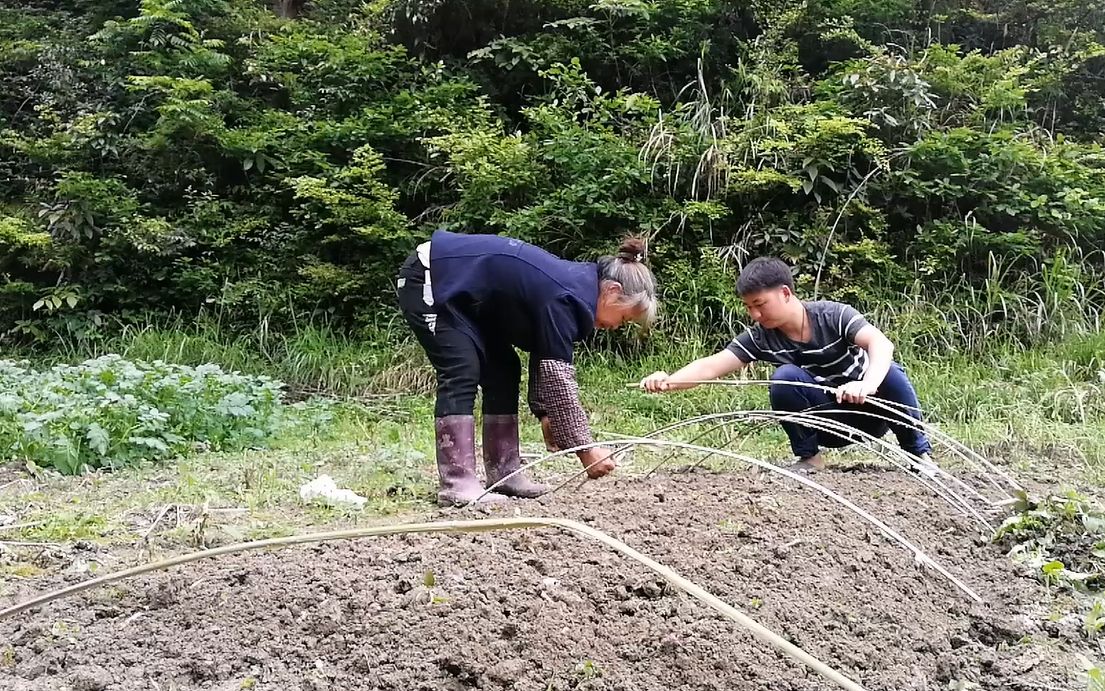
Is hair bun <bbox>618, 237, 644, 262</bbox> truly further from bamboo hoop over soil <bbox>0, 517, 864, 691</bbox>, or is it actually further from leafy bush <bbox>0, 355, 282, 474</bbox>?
leafy bush <bbox>0, 355, 282, 474</bbox>

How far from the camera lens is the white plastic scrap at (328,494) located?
3020 mm

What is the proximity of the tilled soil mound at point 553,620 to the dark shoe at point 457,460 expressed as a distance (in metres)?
0.70

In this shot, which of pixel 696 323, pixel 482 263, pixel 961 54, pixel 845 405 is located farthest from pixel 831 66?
pixel 482 263

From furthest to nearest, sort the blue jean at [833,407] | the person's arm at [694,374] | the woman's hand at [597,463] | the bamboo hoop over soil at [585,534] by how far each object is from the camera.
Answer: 1. the blue jean at [833,407]
2. the person's arm at [694,374]
3. the woman's hand at [597,463]
4. the bamboo hoop over soil at [585,534]

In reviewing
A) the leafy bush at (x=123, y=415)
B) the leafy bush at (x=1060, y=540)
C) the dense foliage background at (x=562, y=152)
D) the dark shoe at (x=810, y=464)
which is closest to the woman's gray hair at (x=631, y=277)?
the dark shoe at (x=810, y=464)

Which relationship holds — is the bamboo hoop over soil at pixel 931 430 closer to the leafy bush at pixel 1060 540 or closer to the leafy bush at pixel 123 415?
the leafy bush at pixel 1060 540

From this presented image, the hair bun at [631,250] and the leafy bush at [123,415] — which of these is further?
the leafy bush at [123,415]

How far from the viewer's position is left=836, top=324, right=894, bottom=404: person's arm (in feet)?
8.85

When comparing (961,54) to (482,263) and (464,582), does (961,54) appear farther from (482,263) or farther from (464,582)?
(464,582)

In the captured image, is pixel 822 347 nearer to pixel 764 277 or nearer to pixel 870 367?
pixel 870 367

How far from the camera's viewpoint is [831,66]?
22.8 feet

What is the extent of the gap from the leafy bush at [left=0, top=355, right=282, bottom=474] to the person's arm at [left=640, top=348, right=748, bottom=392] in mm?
2279

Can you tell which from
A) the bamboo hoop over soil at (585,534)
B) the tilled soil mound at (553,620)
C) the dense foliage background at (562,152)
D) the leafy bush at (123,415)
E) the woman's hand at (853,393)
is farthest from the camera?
the dense foliage background at (562,152)

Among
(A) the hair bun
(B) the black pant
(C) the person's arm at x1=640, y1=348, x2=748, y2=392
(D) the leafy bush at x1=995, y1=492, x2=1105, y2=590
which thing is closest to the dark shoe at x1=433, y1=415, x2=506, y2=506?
(B) the black pant
